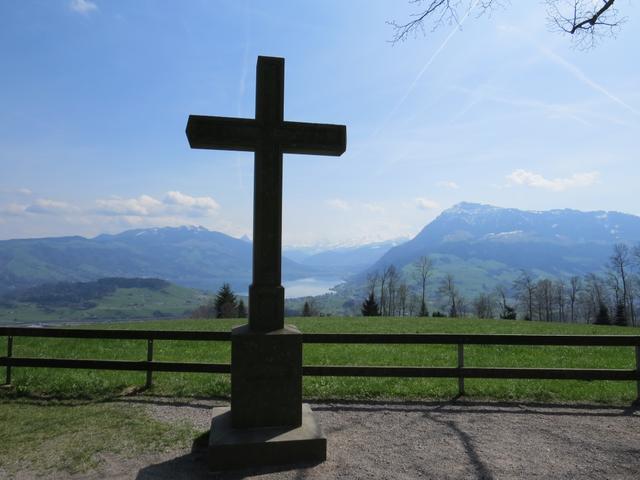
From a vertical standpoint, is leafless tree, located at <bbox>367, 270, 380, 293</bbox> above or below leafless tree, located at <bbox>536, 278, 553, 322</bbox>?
above

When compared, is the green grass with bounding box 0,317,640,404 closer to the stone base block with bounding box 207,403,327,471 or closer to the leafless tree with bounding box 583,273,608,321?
the stone base block with bounding box 207,403,327,471

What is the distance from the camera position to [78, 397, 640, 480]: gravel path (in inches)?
183

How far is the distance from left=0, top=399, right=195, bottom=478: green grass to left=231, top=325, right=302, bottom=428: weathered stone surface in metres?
1.11

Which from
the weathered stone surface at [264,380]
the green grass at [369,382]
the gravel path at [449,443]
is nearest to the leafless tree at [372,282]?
the green grass at [369,382]

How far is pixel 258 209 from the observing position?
215 inches

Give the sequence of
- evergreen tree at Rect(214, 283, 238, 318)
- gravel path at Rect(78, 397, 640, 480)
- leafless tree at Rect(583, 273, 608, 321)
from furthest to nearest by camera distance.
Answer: leafless tree at Rect(583, 273, 608, 321)
evergreen tree at Rect(214, 283, 238, 318)
gravel path at Rect(78, 397, 640, 480)

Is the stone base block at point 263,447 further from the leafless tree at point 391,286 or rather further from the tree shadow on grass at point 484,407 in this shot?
the leafless tree at point 391,286

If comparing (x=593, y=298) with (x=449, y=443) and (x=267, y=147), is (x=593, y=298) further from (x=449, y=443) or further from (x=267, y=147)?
(x=267, y=147)

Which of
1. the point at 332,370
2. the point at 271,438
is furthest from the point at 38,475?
the point at 332,370

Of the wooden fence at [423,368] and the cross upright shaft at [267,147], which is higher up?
the cross upright shaft at [267,147]

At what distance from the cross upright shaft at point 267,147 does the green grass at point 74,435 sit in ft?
7.13

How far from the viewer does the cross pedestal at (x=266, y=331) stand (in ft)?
15.9

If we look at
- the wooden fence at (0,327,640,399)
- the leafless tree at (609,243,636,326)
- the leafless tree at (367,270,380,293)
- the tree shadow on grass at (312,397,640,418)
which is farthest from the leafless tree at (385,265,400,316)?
the tree shadow on grass at (312,397,640,418)

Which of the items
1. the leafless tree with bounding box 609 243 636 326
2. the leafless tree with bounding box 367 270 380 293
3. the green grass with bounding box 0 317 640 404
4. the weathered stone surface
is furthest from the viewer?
the leafless tree with bounding box 367 270 380 293
